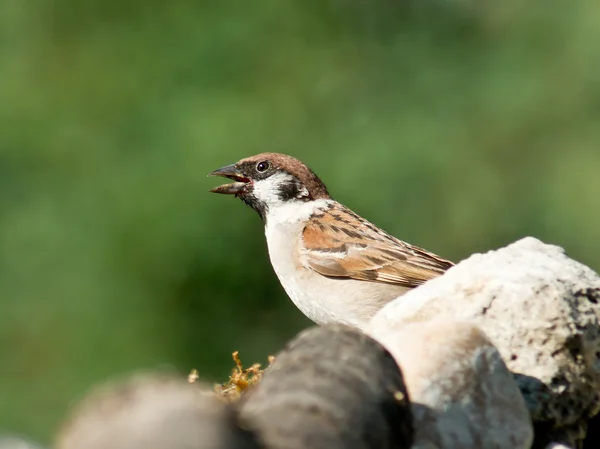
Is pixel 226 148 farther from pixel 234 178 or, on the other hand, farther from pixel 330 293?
pixel 330 293

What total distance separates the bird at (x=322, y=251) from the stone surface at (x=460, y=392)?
1.83 m

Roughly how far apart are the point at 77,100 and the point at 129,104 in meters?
0.56

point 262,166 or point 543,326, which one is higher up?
point 262,166

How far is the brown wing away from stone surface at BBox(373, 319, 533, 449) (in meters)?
2.13

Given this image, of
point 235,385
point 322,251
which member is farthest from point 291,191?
point 235,385

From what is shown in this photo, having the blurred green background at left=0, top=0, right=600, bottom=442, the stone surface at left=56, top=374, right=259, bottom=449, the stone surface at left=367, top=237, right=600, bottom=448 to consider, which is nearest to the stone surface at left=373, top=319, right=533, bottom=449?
the stone surface at left=367, top=237, right=600, bottom=448

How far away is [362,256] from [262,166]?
0.76 m

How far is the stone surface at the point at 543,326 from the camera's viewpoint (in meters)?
3.64

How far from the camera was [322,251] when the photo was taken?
558 centimetres

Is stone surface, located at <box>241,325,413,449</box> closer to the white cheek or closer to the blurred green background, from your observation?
the white cheek

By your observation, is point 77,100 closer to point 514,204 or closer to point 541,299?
point 514,204

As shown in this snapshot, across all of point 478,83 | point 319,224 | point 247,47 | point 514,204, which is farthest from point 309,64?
point 319,224

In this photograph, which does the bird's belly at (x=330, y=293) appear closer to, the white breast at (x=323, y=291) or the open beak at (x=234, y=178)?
the white breast at (x=323, y=291)

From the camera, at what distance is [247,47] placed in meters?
10.9
